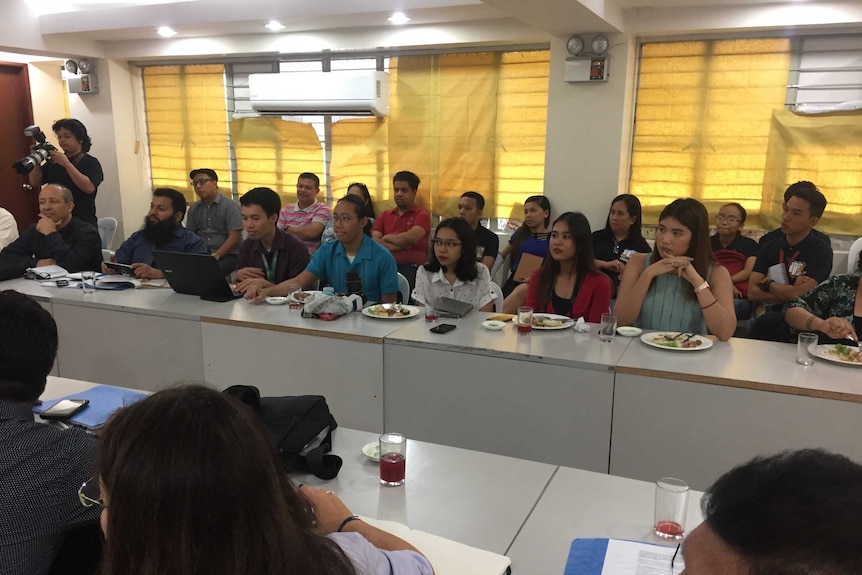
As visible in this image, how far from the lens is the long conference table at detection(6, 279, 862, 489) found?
210 centimetres

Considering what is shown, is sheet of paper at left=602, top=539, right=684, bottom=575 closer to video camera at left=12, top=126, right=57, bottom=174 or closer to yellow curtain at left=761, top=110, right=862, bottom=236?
yellow curtain at left=761, top=110, right=862, bottom=236

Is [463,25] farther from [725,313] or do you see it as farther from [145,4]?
[725,313]

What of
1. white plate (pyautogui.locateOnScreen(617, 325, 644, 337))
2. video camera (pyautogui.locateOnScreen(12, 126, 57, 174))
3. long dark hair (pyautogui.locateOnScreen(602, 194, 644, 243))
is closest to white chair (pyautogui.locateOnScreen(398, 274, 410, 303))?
white plate (pyautogui.locateOnScreen(617, 325, 644, 337))

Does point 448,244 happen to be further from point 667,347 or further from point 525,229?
point 525,229

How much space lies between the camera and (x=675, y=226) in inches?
105

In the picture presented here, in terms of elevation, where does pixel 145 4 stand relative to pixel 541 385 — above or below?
above

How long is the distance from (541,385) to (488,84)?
349cm

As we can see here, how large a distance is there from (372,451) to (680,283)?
5.78ft

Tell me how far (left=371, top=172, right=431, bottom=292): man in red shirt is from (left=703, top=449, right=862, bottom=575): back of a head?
429 cm

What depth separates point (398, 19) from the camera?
493cm

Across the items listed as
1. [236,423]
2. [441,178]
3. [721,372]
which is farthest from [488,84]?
[236,423]

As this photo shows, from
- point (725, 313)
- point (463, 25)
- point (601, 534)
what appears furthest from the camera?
point (463, 25)

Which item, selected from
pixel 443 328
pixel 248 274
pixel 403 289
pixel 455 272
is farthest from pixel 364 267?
pixel 443 328

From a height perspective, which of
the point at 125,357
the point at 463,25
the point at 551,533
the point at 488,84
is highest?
the point at 463,25
